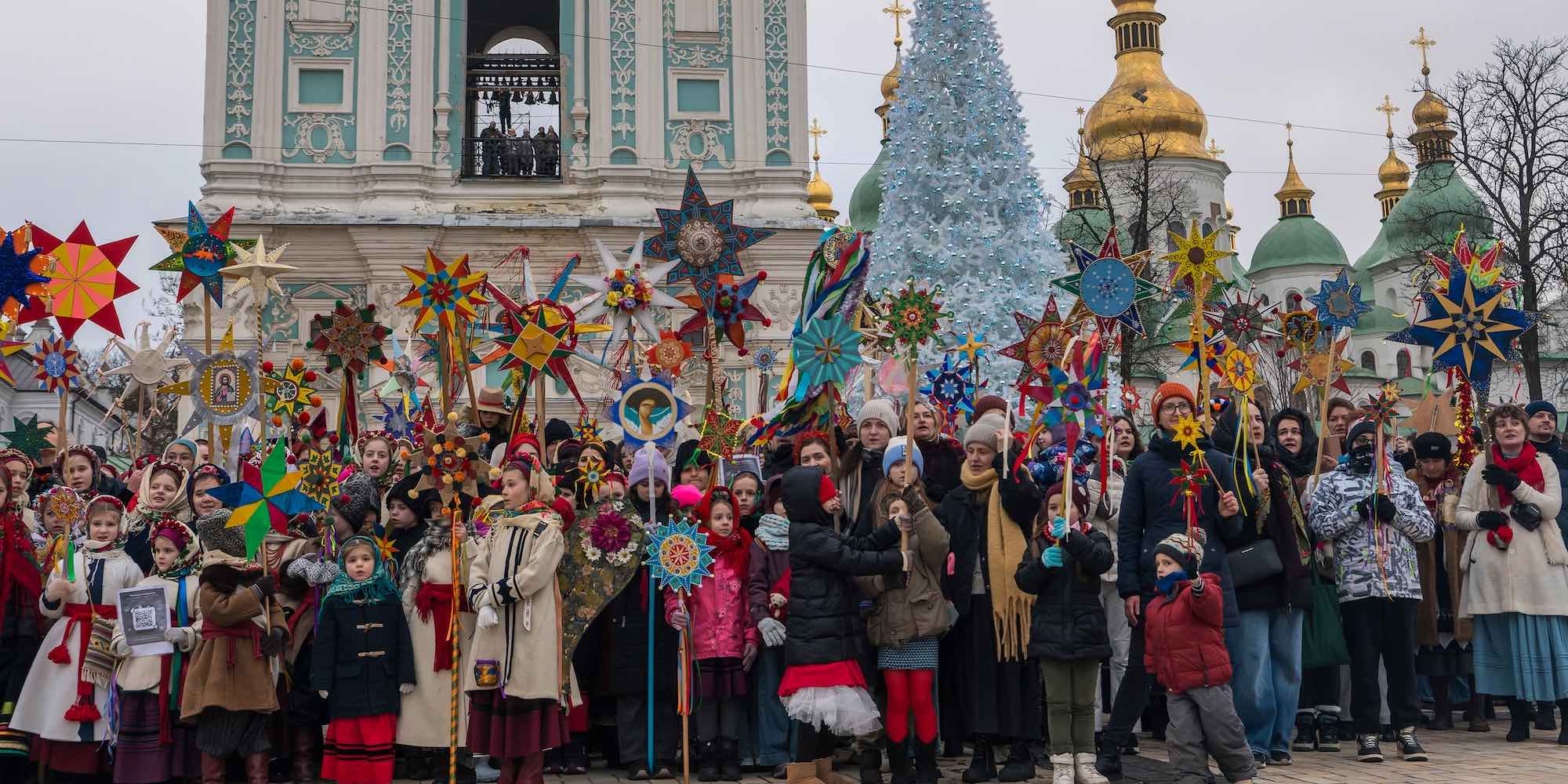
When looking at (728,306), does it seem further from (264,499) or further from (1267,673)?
(1267,673)

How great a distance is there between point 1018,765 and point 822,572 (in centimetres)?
140

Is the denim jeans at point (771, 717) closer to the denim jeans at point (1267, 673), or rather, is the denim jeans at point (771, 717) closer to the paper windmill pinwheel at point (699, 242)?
the denim jeans at point (1267, 673)

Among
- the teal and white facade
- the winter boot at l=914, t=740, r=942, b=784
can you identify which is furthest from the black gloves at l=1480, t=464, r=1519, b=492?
the teal and white facade

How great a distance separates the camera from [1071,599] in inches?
302

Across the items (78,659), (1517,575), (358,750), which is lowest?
(358,750)

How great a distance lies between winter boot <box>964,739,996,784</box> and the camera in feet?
25.6

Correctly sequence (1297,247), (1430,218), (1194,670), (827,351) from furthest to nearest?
(1297,247)
(1430,218)
(827,351)
(1194,670)

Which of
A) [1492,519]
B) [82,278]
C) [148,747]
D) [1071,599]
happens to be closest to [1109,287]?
[1071,599]

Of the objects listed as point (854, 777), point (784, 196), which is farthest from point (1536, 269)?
point (854, 777)

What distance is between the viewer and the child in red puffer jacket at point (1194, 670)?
7.17m

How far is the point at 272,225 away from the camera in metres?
19.6

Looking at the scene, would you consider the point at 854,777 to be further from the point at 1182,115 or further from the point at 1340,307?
the point at 1182,115

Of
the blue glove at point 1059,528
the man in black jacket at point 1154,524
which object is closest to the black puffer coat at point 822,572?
the blue glove at point 1059,528

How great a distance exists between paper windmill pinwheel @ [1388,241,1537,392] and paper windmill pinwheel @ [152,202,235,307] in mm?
7429
